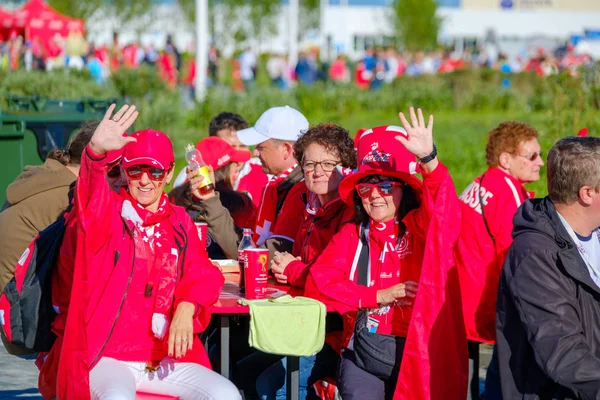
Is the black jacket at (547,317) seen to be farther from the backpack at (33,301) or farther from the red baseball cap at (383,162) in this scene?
the backpack at (33,301)

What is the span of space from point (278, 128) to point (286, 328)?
2.25 meters

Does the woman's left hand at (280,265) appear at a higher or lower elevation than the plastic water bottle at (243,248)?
lower

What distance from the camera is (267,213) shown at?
650cm

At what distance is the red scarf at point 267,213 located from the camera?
6.44 meters

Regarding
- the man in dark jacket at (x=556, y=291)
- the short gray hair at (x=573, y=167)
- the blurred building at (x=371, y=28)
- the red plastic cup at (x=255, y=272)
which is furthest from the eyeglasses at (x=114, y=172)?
the blurred building at (x=371, y=28)

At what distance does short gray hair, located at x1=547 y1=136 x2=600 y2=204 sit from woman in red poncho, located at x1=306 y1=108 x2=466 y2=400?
887 mm

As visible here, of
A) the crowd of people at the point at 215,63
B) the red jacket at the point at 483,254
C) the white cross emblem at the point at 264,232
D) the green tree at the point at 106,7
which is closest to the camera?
the red jacket at the point at 483,254

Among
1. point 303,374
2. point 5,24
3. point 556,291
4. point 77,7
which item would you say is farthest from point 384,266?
point 77,7

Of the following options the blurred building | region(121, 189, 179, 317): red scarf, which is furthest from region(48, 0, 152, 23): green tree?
region(121, 189, 179, 317): red scarf

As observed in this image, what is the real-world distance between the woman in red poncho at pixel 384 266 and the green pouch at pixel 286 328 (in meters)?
0.19

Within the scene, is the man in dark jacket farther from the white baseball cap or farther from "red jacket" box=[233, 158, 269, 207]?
"red jacket" box=[233, 158, 269, 207]

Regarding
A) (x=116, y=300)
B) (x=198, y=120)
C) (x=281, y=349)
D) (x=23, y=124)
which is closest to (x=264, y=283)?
(x=281, y=349)

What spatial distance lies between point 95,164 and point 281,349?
123 cm

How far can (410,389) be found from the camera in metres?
4.88
